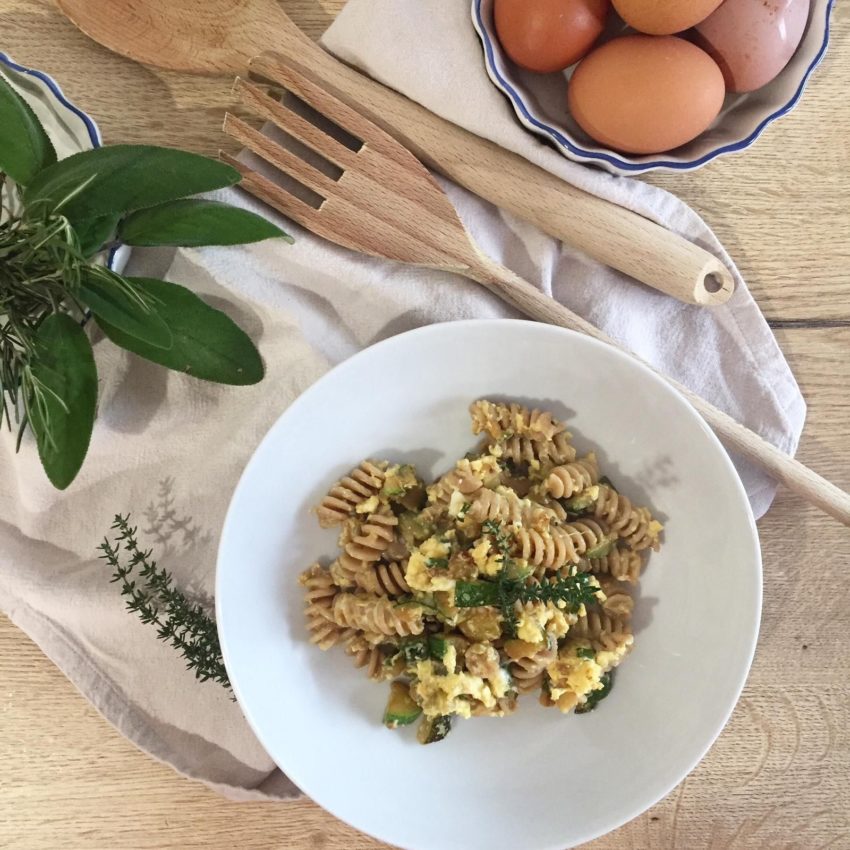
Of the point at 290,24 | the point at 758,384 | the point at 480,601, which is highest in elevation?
the point at 290,24

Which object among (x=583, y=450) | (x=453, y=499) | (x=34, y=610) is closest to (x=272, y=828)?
(x=34, y=610)

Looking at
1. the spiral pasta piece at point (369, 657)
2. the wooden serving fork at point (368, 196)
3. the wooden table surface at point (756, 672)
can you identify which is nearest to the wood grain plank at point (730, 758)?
the wooden table surface at point (756, 672)

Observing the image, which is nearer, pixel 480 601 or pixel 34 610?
pixel 480 601

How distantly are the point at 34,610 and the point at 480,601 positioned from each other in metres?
0.63

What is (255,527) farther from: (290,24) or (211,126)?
(290,24)

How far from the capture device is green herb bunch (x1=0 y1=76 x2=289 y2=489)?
0.87m

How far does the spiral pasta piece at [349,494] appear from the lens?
102 cm

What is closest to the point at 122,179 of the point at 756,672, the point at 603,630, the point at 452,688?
the point at 452,688

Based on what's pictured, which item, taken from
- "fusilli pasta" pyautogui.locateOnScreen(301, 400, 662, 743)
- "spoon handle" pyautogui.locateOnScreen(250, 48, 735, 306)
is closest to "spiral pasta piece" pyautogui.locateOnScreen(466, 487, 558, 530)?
"fusilli pasta" pyautogui.locateOnScreen(301, 400, 662, 743)

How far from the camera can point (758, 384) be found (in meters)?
1.11

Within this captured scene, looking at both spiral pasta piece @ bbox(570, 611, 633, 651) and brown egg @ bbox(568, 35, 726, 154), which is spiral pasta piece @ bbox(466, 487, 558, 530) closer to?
spiral pasta piece @ bbox(570, 611, 633, 651)

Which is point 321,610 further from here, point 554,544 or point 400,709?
point 554,544

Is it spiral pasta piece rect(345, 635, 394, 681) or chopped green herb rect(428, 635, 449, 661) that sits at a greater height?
chopped green herb rect(428, 635, 449, 661)

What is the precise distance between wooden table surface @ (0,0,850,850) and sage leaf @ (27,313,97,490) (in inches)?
13.4
